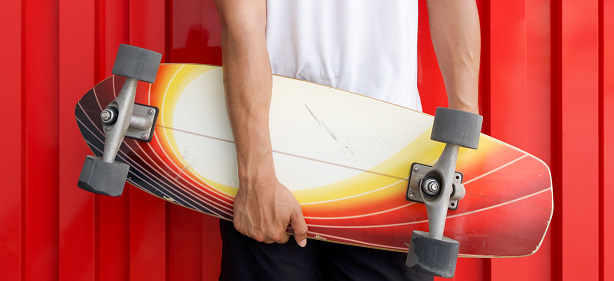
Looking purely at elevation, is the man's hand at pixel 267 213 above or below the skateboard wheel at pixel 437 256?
above

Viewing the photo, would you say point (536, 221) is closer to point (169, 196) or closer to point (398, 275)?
point (398, 275)

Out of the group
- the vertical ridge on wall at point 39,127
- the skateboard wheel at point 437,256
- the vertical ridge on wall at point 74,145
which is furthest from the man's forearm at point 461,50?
the vertical ridge on wall at point 39,127

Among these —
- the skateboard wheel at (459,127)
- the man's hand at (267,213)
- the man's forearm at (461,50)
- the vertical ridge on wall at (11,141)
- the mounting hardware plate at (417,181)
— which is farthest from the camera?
the vertical ridge on wall at (11,141)

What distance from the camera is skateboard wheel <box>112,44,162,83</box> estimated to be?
2.99 feet

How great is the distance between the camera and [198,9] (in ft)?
4.46

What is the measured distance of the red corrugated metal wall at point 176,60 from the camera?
1334 mm

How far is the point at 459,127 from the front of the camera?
779mm

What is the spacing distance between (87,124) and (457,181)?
3.11 feet

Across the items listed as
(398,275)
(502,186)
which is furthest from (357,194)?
(502,186)

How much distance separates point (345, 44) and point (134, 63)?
0.47 m

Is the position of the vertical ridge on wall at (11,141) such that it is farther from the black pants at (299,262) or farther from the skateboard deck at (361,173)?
the black pants at (299,262)

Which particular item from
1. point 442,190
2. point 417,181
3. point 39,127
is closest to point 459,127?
point 442,190

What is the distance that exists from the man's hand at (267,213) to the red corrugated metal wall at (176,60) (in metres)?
0.52

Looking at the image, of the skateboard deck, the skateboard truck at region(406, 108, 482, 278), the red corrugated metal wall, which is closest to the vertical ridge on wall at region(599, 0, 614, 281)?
the red corrugated metal wall
